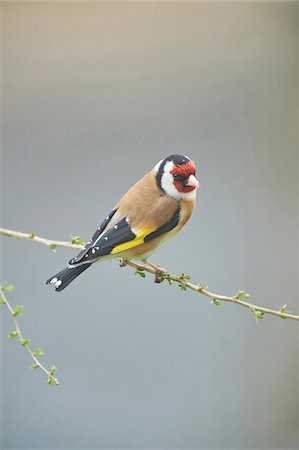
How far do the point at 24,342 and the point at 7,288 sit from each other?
136 mm

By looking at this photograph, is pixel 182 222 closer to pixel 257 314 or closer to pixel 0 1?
pixel 257 314

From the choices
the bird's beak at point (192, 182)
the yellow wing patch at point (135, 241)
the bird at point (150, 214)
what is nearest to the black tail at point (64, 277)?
the bird at point (150, 214)

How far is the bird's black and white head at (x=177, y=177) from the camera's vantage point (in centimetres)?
184

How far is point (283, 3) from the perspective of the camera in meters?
3.54

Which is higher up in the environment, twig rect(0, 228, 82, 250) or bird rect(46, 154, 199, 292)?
bird rect(46, 154, 199, 292)

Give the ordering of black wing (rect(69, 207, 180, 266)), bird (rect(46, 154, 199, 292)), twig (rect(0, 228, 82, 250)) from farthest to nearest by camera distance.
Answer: bird (rect(46, 154, 199, 292)), black wing (rect(69, 207, 180, 266)), twig (rect(0, 228, 82, 250))

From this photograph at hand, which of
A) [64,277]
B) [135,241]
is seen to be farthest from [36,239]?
[135,241]

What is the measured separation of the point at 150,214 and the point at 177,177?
0.13m

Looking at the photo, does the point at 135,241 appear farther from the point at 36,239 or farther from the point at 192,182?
the point at 36,239

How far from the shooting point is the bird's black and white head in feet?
6.05

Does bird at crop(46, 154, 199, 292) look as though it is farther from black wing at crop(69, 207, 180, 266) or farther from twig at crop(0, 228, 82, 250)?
twig at crop(0, 228, 82, 250)

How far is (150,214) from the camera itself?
193 cm

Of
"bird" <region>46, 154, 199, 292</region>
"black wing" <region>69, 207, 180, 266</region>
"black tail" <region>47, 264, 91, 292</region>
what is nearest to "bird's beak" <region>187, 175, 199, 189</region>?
"bird" <region>46, 154, 199, 292</region>

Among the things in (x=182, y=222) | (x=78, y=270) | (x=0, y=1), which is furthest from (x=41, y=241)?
(x=0, y=1)
